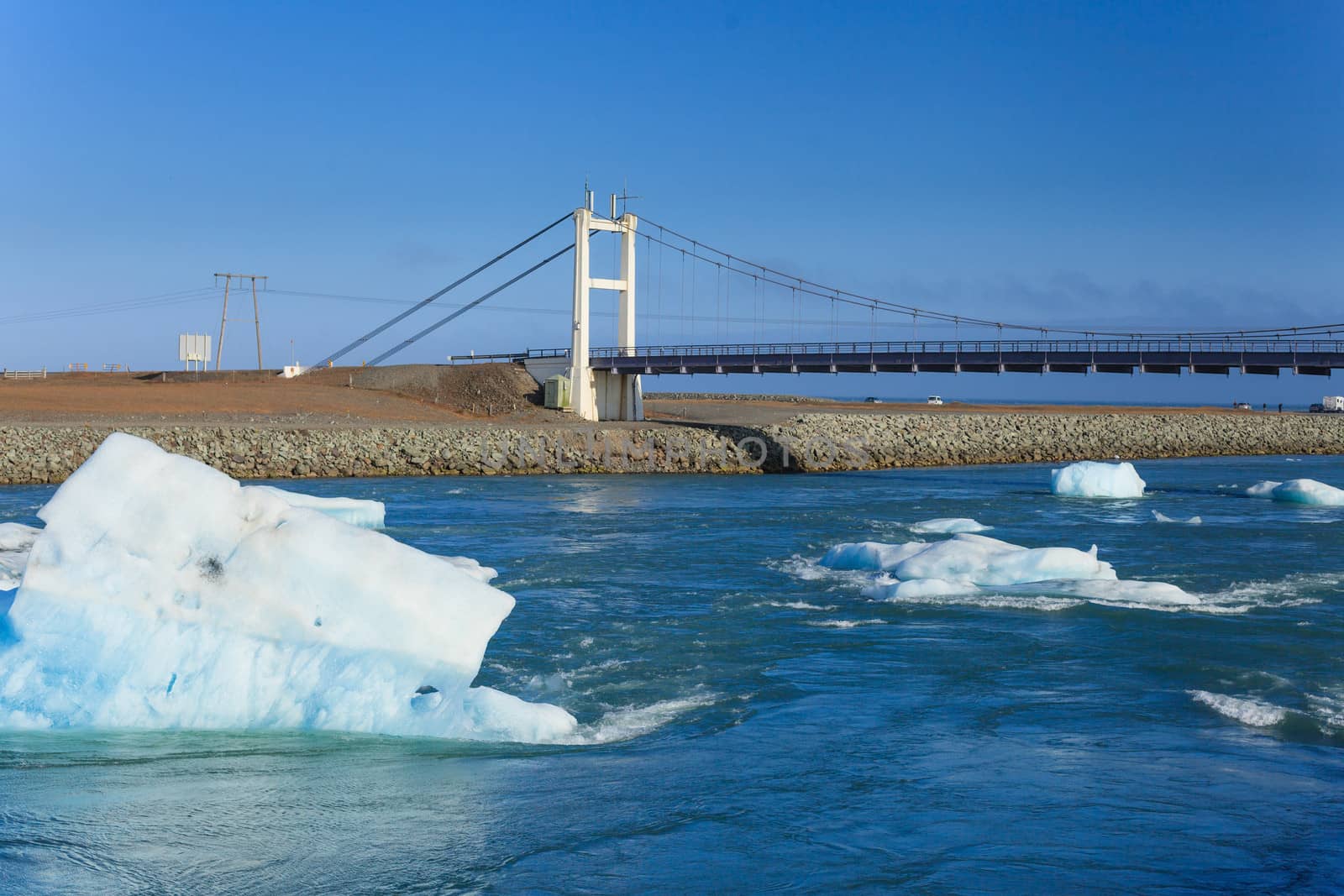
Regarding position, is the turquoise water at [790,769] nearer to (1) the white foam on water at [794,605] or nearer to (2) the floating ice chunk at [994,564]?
(1) the white foam on water at [794,605]

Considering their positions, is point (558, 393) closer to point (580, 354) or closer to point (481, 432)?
point (580, 354)

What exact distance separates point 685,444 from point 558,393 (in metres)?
11.9

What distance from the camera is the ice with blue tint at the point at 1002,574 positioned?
15516mm

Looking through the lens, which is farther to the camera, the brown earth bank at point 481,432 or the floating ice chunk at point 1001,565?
the brown earth bank at point 481,432

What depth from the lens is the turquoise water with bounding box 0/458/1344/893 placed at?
6715 millimetres

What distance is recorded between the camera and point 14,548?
54.6ft

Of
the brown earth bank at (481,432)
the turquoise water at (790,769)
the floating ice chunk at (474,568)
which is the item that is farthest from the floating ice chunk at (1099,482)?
the floating ice chunk at (474,568)

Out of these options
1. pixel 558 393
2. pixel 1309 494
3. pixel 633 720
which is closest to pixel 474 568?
pixel 633 720

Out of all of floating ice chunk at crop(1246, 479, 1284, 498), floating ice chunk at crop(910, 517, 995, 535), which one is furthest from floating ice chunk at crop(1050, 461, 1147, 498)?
floating ice chunk at crop(910, 517, 995, 535)

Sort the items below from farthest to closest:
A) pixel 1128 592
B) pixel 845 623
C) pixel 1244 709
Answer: pixel 1128 592
pixel 845 623
pixel 1244 709

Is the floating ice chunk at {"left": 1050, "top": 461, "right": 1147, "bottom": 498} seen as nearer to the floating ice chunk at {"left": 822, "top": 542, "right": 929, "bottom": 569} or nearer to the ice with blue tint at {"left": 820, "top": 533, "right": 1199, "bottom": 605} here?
the floating ice chunk at {"left": 822, "top": 542, "right": 929, "bottom": 569}

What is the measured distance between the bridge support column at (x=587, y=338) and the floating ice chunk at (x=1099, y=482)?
995 inches

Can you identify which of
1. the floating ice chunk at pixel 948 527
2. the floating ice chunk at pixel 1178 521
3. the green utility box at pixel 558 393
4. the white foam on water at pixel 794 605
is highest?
the green utility box at pixel 558 393

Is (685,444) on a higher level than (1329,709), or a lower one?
higher
